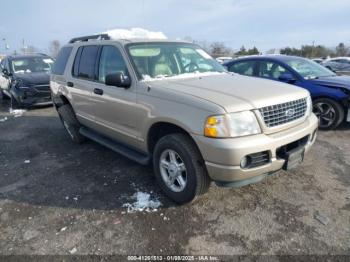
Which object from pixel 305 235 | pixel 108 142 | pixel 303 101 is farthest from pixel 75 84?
pixel 305 235

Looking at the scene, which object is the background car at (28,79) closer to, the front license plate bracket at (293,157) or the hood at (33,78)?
the hood at (33,78)

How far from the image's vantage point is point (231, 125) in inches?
105

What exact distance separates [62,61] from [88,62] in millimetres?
1181

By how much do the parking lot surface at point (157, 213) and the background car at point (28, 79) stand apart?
15.3 ft

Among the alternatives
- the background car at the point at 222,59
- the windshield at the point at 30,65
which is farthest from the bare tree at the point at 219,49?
the windshield at the point at 30,65

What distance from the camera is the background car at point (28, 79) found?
Result: 8750 millimetres

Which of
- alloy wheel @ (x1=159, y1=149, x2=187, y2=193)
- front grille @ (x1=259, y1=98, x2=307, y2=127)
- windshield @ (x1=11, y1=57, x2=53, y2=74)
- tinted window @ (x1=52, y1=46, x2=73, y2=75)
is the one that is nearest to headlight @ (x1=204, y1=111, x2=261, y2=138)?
front grille @ (x1=259, y1=98, x2=307, y2=127)

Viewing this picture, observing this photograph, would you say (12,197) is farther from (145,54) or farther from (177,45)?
(177,45)

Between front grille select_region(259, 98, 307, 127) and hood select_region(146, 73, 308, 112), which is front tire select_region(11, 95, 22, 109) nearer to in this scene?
hood select_region(146, 73, 308, 112)

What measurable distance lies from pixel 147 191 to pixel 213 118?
152cm

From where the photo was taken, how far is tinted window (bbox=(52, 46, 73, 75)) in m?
5.28

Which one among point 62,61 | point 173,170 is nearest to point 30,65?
point 62,61

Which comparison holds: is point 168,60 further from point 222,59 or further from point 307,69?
point 222,59

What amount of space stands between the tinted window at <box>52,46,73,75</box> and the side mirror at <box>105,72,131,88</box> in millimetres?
2207
